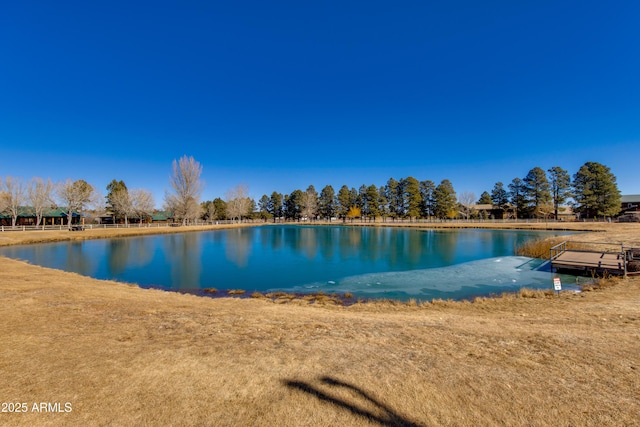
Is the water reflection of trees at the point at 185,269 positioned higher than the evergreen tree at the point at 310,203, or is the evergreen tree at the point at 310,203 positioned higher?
the evergreen tree at the point at 310,203

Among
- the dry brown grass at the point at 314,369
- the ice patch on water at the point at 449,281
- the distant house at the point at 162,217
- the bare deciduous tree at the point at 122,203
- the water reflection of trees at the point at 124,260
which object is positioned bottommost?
the ice patch on water at the point at 449,281

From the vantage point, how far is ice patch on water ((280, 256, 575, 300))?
504 inches

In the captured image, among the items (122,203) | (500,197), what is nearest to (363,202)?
(500,197)

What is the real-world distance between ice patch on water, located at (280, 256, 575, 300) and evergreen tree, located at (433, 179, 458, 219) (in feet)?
193

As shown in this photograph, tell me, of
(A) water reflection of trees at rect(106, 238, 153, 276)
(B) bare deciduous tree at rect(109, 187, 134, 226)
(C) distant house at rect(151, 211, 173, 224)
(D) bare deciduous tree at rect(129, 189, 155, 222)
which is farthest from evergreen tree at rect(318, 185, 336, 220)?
(A) water reflection of trees at rect(106, 238, 153, 276)

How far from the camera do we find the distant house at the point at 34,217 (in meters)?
52.9

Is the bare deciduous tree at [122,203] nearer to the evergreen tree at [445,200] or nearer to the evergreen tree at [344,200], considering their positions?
the evergreen tree at [344,200]

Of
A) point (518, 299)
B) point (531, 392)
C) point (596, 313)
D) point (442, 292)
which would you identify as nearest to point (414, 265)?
point (442, 292)

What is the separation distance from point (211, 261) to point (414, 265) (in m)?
15.3

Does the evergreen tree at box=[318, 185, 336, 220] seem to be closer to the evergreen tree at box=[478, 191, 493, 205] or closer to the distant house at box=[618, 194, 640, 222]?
the evergreen tree at box=[478, 191, 493, 205]

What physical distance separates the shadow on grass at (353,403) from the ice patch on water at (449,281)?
8965 mm

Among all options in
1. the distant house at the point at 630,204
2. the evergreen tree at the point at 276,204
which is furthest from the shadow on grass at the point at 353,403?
the evergreen tree at the point at 276,204

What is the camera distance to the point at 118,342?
491cm

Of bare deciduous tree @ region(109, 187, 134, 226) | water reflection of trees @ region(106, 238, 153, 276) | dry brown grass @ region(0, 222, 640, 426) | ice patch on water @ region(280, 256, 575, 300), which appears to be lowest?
ice patch on water @ region(280, 256, 575, 300)
